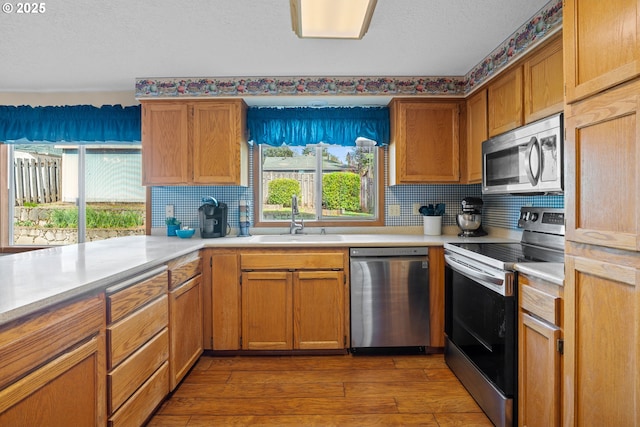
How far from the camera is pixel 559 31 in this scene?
6.29ft

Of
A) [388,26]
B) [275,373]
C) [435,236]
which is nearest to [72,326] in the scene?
[275,373]

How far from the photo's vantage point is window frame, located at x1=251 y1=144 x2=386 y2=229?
3.37m

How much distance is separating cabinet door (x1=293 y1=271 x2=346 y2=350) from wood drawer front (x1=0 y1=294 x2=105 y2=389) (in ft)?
4.99

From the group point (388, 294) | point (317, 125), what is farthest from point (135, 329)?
point (317, 125)

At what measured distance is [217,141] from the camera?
2980 mm

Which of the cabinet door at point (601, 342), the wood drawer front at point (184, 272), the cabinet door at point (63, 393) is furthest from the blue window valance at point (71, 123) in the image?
the cabinet door at point (601, 342)

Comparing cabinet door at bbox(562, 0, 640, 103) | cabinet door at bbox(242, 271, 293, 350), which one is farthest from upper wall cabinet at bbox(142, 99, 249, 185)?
cabinet door at bbox(562, 0, 640, 103)

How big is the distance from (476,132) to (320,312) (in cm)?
182

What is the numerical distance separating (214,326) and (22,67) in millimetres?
2386

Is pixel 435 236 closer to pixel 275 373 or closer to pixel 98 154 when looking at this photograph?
pixel 275 373

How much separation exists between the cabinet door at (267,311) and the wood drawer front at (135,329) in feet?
2.43

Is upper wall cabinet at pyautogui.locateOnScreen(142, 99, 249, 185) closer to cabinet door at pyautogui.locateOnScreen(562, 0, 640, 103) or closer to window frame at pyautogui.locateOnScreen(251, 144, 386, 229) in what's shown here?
window frame at pyautogui.locateOnScreen(251, 144, 386, 229)

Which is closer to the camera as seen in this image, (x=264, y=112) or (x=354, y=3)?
(x=354, y=3)

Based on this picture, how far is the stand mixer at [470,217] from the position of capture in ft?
9.75
